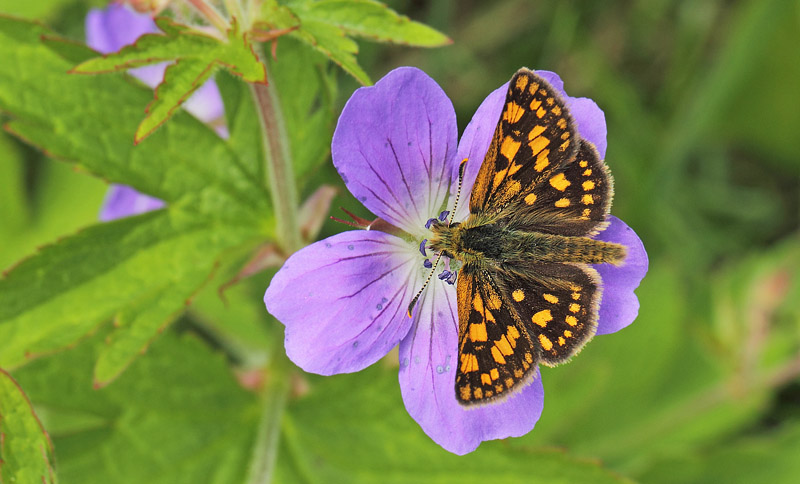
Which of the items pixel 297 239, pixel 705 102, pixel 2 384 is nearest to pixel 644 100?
pixel 705 102

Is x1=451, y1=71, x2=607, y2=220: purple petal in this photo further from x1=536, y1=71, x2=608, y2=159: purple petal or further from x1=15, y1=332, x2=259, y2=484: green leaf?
x1=15, y1=332, x2=259, y2=484: green leaf

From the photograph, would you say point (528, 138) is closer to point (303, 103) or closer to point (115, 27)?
point (303, 103)

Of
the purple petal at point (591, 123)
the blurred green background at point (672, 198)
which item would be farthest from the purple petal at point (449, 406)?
the blurred green background at point (672, 198)

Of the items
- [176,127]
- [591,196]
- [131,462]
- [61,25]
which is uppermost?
[591,196]

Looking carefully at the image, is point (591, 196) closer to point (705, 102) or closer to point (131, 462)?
point (131, 462)

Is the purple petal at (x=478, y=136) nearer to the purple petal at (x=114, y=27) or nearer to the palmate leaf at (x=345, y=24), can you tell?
the palmate leaf at (x=345, y=24)

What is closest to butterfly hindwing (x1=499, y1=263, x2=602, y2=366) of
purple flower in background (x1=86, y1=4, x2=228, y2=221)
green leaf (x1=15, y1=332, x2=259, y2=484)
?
green leaf (x1=15, y1=332, x2=259, y2=484)
